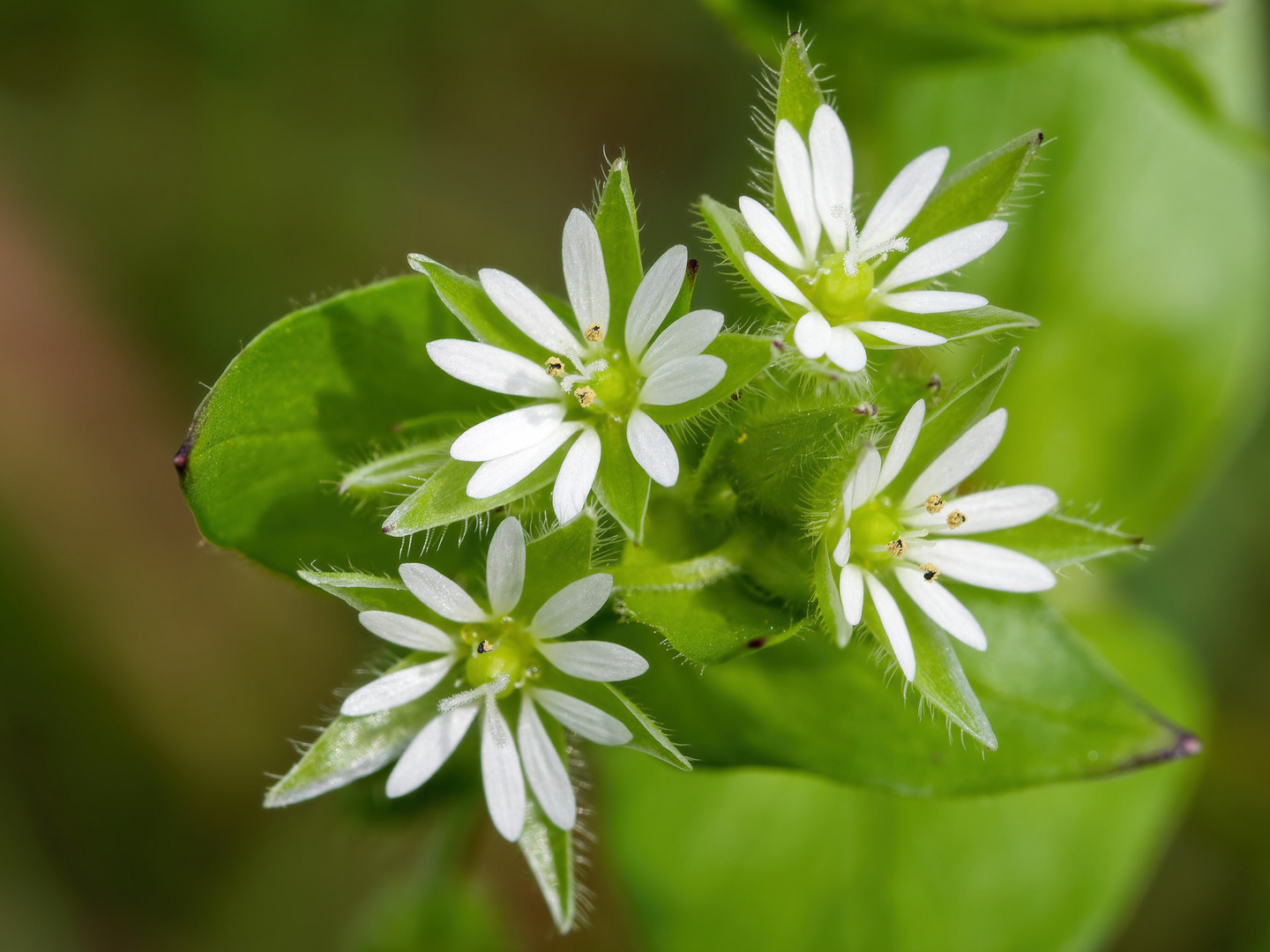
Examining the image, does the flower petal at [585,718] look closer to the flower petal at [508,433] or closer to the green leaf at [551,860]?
the green leaf at [551,860]

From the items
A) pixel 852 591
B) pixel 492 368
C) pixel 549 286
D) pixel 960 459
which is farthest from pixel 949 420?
pixel 549 286

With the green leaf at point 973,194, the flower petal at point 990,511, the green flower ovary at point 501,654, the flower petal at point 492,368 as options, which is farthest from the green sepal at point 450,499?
the green leaf at point 973,194

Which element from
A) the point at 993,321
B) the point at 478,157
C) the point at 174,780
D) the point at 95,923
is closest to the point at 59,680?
the point at 174,780

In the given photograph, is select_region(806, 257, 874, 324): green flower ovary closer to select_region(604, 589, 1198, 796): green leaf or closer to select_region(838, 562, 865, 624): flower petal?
select_region(838, 562, 865, 624): flower petal

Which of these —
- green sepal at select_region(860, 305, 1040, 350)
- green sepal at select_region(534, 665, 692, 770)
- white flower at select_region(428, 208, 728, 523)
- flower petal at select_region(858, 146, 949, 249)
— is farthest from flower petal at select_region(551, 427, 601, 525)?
flower petal at select_region(858, 146, 949, 249)

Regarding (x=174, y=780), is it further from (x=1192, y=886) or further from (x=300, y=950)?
(x=1192, y=886)

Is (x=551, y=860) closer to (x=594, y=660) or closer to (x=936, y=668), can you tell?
(x=594, y=660)

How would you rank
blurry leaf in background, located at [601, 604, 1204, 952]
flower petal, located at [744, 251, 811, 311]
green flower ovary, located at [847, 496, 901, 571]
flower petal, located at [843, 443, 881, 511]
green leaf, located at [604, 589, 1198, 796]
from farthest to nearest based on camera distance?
blurry leaf in background, located at [601, 604, 1204, 952]
green leaf, located at [604, 589, 1198, 796]
green flower ovary, located at [847, 496, 901, 571]
flower petal, located at [744, 251, 811, 311]
flower petal, located at [843, 443, 881, 511]
